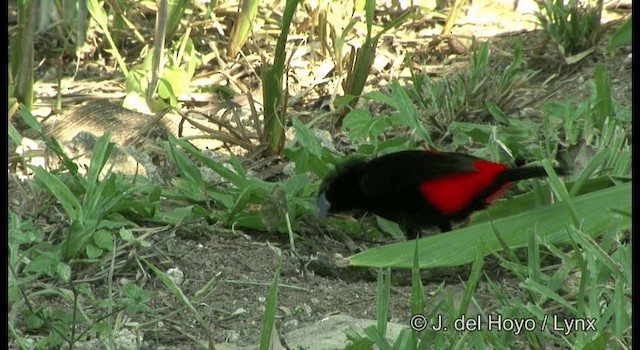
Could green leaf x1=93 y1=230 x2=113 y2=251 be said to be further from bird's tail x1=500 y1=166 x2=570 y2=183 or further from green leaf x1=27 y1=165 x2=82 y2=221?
bird's tail x1=500 y1=166 x2=570 y2=183

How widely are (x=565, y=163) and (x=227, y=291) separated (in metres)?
1.13

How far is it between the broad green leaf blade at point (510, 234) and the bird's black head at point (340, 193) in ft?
1.11

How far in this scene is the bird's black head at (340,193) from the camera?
9.75ft

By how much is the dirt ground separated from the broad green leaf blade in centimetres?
8

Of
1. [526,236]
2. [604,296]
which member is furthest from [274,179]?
[604,296]

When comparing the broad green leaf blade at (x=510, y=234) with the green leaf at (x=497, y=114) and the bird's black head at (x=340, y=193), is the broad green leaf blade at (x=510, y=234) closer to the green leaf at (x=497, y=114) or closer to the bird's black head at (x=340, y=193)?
the bird's black head at (x=340, y=193)

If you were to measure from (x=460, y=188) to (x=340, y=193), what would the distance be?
347 millimetres

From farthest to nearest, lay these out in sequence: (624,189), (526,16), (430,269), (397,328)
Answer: (526,16) < (430,269) < (624,189) < (397,328)

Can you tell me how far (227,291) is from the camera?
8.89ft

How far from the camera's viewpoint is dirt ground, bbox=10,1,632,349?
2514 mm

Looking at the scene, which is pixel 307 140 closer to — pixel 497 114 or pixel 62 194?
pixel 497 114

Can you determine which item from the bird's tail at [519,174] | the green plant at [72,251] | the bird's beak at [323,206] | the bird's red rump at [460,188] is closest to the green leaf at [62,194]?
the green plant at [72,251]

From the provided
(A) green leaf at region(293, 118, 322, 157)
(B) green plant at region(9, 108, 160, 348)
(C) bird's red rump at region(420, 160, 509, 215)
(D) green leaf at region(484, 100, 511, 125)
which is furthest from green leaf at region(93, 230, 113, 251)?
(D) green leaf at region(484, 100, 511, 125)
